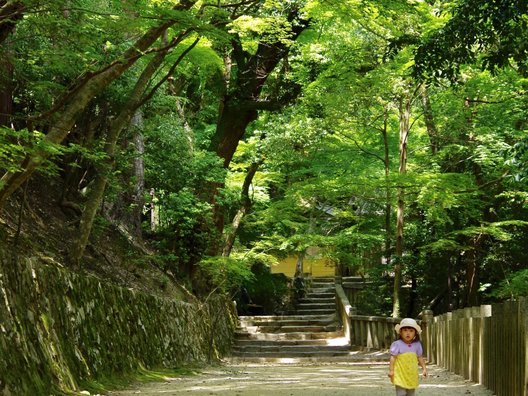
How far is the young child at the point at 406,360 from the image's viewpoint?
609cm

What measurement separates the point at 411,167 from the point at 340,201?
7.68 feet

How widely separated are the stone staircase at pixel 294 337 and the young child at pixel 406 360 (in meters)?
12.7

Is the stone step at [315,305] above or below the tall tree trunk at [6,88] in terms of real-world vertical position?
below

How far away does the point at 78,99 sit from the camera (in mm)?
8250

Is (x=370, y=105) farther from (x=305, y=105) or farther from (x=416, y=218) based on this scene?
(x=416, y=218)

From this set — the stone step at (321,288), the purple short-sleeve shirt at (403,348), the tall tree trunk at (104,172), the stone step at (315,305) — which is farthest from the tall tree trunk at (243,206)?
the purple short-sleeve shirt at (403,348)

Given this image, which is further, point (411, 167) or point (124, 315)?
point (411, 167)

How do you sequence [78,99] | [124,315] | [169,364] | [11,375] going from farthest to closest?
[169,364] → [124,315] → [78,99] → [11,375]

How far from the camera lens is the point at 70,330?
8250 millimetres

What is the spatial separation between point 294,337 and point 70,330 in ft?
47.2

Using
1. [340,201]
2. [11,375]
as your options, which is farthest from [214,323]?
[11,375]

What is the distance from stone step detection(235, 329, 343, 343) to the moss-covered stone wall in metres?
7.98

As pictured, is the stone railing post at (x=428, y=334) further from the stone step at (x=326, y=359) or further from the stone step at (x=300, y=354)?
the stone step at (x=300, y=354)

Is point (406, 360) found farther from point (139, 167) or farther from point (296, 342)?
point (296, 342)
